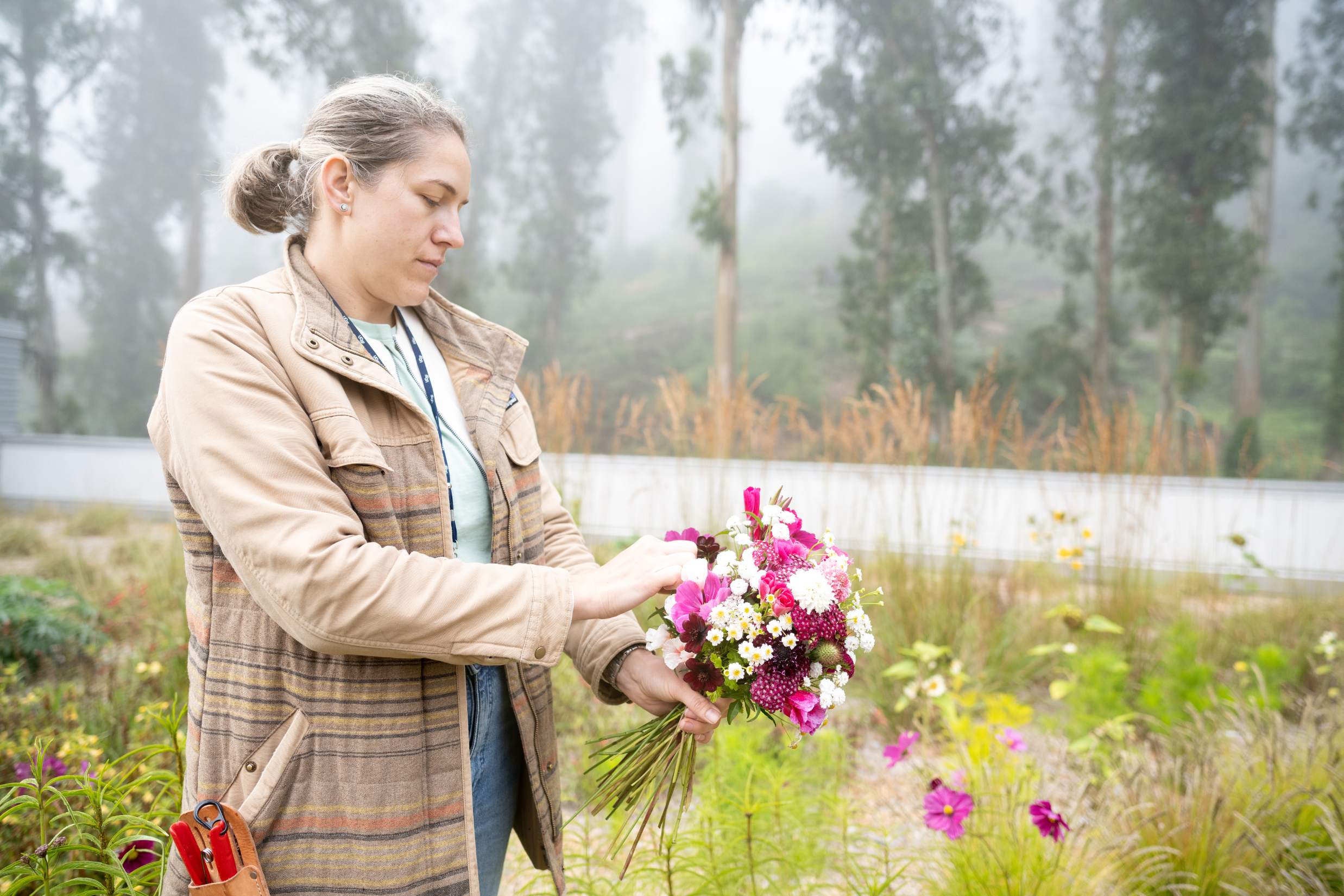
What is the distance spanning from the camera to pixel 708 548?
115cm

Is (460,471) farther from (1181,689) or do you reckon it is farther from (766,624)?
(1181,689)

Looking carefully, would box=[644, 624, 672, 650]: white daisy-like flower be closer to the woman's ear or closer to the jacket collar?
the jacket collar

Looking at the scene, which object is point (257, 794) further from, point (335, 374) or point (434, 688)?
point (335, 374)

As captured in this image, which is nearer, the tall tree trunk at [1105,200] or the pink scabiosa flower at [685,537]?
the pink scabiosa flower at [685,537]

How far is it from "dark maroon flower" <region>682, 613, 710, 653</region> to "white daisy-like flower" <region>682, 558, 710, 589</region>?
0.15ft

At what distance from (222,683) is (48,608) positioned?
3.52 m

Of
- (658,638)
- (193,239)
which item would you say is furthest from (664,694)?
(193,239)

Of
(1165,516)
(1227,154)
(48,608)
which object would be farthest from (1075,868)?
(1227,154)

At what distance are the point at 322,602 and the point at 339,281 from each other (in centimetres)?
49

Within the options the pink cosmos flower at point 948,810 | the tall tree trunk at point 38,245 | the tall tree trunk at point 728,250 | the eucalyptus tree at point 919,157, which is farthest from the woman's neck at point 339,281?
the tall tree trunk at point 38,245

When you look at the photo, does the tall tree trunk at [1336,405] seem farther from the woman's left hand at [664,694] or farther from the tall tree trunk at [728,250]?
the woman's left hand at [664,694]

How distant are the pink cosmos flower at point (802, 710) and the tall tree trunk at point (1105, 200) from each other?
6.87 m

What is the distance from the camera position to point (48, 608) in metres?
3.63

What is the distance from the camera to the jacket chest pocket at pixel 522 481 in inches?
47.4
